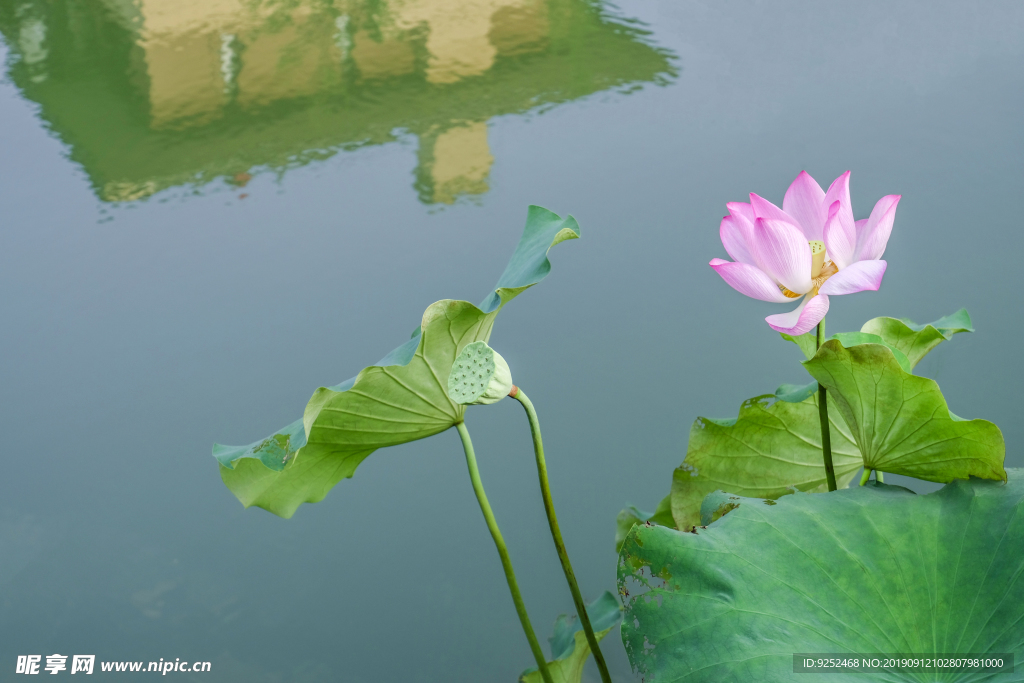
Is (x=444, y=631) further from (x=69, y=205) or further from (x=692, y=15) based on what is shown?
(x=692, y=15)

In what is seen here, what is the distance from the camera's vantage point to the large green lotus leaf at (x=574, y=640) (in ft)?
2.42

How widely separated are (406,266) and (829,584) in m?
1.05

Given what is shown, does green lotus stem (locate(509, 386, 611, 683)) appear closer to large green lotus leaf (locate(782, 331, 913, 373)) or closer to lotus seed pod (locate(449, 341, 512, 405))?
lotus seed pod (locate(449, 341, 512, 405))

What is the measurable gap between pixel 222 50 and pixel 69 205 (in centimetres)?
75

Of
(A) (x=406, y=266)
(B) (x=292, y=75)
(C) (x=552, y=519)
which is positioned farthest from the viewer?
(B) (x=292, y=75)

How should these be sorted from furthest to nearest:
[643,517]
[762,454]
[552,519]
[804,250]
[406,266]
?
[406,266]
[643,517]
[762,454]
[552,519]
[804,250]

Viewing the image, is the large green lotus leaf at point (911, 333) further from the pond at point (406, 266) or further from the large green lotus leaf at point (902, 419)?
the pond at point (406, 266)

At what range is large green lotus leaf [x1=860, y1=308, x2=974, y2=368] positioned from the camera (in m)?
0.69

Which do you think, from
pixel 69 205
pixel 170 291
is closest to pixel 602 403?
pixel 170 291

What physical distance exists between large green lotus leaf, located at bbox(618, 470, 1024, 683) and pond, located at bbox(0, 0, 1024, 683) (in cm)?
39

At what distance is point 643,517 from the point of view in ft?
2.85

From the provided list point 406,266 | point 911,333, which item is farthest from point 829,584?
point 406,266

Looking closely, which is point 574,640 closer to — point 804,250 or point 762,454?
point 762,454

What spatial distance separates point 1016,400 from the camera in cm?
110
